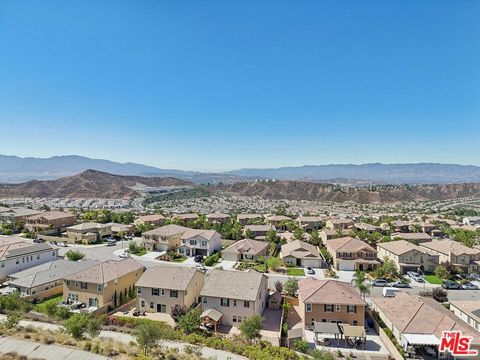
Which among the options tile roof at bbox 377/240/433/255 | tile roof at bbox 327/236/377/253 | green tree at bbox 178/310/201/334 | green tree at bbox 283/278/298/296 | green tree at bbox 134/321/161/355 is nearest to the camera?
green tree at bbox 134/321/161/355

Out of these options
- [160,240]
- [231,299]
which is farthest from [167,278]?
[160,240]

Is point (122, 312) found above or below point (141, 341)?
below

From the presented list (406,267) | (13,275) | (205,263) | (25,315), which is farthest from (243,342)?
(406,267)

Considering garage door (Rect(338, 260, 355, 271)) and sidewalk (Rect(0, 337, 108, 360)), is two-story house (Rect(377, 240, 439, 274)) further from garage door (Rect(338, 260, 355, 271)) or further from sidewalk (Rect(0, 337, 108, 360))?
sidewalk (Rect(0, 337, 108, 360))

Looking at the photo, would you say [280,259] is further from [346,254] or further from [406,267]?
[406,267]

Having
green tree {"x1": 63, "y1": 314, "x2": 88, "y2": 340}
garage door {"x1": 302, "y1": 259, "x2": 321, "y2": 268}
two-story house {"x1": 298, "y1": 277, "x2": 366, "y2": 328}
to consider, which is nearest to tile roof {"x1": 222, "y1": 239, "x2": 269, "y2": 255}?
garage door {"x1": 302, "y1": 259, "x2": 321, "y2": 268}

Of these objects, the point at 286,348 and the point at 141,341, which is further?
the point at 286,348

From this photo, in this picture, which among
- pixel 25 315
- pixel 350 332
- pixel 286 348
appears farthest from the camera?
pixel 25 315
